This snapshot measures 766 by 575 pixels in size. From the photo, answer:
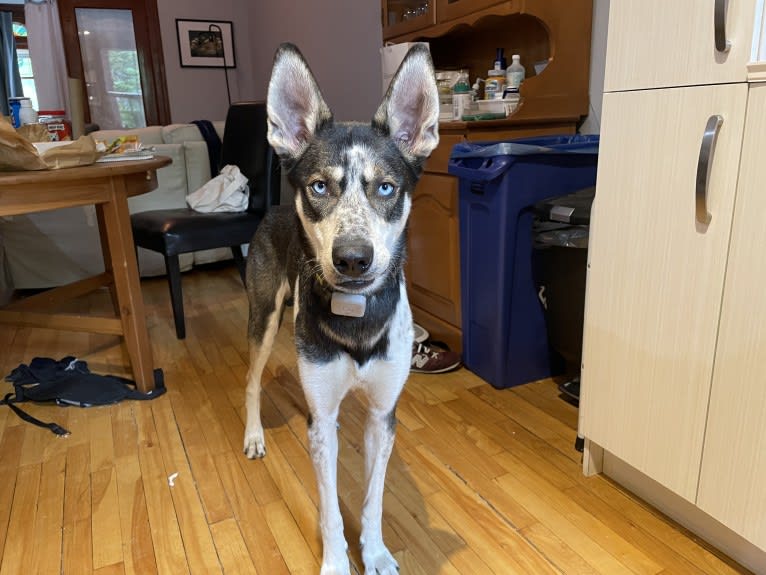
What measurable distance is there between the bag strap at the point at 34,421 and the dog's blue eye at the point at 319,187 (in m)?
1.55

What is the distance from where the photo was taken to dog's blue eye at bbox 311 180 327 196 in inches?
47.0

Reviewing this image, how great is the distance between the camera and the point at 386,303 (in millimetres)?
1299

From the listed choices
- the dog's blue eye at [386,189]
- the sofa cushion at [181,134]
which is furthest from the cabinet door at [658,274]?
the sofa cushion at [181,134]

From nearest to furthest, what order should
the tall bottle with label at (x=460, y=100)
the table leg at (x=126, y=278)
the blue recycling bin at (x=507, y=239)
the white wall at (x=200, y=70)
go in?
the blue recycling bin at (x=507, y=239) < the table leg at (x=126, y=278) < the tall bottle with label at (x=460, y=100) < the white wall at (x=200, y=70)

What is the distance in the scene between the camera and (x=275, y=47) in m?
5.93

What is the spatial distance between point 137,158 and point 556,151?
173 cm

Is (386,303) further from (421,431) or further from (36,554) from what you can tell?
(36,554)

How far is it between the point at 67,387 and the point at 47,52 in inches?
259

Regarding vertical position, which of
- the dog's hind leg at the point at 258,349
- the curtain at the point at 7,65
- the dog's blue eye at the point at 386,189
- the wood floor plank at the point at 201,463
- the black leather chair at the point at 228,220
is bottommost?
the wood floor plank at the point at 201,463

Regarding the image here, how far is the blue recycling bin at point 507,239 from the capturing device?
6.80 feet

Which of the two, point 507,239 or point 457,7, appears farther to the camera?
point 457,7

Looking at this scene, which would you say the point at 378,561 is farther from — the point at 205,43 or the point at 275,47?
the point at 205,43

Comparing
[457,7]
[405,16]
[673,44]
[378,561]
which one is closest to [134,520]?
[378,561]

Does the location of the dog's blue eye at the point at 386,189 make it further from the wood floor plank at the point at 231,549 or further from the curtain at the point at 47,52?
the curtain at the point at 47,52
